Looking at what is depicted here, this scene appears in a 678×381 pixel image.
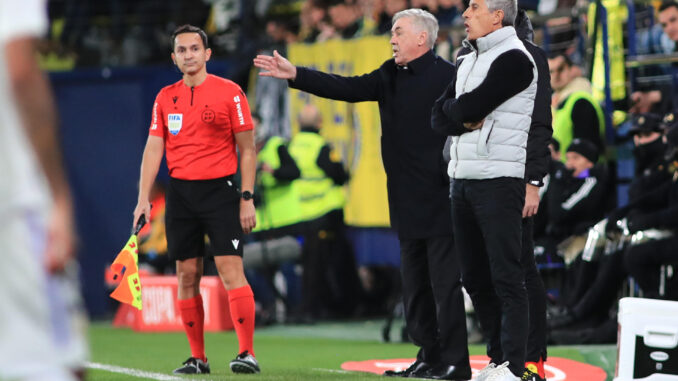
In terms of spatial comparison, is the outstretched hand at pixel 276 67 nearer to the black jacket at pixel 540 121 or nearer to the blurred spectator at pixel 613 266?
the black jacket at pixel 540 121

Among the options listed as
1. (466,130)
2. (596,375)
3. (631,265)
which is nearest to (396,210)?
(466,130)

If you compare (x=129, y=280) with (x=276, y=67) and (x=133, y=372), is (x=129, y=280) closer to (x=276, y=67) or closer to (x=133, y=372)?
(x=133, y=372)

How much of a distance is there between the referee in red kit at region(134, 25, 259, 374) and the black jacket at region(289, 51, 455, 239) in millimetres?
781

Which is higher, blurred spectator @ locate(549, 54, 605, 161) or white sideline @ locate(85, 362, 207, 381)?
blurred spectator @ locate(549, 54, 605, 161)

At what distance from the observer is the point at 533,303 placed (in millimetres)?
5867

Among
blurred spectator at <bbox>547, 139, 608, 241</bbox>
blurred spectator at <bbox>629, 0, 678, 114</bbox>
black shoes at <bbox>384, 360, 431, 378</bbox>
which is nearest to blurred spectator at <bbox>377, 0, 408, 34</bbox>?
blurred spectator at <bbox>629, 0, 678, 114</bbox>

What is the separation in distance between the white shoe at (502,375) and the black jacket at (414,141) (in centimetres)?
119

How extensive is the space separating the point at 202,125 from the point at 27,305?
414 cm

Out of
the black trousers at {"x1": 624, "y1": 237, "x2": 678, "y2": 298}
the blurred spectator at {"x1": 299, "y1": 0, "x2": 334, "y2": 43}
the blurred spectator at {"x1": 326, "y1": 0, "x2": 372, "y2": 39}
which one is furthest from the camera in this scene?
the blurred spectator at {"x1": 299, "y1": 0, "x2": 334, "y2": 43}

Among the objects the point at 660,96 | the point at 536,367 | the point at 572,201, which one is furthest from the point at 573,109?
the point at 536,367

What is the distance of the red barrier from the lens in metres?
11.1

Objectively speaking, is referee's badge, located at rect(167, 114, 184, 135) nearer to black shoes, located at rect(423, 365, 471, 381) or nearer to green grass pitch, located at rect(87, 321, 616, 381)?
green grass pitch, located at rect(87, 321, 616, 381)

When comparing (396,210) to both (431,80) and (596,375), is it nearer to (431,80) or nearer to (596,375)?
(431,80)

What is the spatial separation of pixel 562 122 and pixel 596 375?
3193mm
